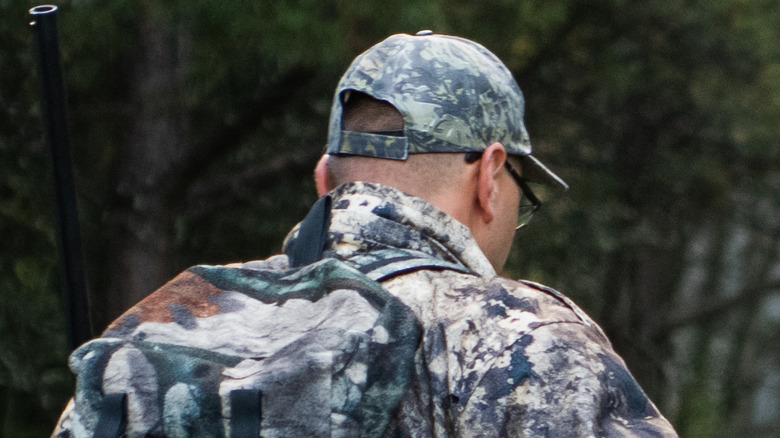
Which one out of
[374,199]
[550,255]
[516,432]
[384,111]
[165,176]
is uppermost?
[384,111]

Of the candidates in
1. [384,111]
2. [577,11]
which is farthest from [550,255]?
[384,111]

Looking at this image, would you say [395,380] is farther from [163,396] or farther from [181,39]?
[181,39]

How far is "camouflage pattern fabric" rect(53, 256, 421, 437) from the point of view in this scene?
135 cm

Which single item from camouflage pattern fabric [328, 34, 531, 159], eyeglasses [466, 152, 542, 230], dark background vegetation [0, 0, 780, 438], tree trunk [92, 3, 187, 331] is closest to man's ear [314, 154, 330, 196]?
camouflage pattern fabric [328, 34, 531, 159]

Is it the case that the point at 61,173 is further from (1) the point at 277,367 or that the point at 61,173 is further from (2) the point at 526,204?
(1) the point at 277,367

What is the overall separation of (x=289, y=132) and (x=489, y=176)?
4280 mm

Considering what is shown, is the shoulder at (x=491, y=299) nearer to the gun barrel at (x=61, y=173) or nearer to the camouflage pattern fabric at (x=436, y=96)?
the camouflage pattern fabric at (x=436, y=96)

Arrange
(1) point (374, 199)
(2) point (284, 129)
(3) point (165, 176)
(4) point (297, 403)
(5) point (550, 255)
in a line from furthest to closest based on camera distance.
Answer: (5) point (550, 255) → (2) point (284, 129) → (3) point (165, 176) → (1) point (374, 199) → (4) point (297, 403)

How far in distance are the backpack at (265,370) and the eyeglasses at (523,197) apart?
33cm

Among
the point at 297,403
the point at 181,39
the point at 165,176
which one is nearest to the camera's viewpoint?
the point at 297,403

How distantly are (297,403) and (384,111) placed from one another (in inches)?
21.1

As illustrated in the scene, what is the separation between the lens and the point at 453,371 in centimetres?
140

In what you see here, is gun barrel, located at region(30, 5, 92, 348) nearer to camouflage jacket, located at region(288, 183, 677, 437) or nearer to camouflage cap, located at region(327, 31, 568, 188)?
camouflage cap, located at region(327, 31, 568, 188)

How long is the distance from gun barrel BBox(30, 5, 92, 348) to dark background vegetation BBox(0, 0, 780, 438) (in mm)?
1737
